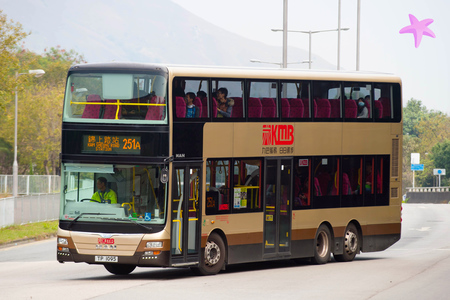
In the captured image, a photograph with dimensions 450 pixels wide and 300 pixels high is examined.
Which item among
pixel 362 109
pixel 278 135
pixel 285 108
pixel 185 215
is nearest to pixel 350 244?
pixel 362 109

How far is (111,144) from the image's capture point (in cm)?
1630

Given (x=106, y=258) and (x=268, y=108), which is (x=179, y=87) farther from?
(x=106, y=258)

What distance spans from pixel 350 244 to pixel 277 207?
3180mm

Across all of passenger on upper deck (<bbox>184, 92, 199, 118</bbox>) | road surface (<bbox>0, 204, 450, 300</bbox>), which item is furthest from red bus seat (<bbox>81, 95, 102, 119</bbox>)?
road surface (<bbox>0, 204, 450, 300</bbox>)

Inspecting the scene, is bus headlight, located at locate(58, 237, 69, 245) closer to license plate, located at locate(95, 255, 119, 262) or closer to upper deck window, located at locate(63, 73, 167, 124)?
license plate, located at locate(95, 255, 119, 262)

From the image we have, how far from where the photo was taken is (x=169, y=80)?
1642cm

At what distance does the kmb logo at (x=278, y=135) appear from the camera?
61.0 feet

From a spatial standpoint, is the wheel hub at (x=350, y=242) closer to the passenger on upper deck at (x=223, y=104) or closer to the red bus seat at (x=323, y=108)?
the red bus seat at (x=323, y=108)

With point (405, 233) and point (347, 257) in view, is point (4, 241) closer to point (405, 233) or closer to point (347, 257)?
point (347, 257)

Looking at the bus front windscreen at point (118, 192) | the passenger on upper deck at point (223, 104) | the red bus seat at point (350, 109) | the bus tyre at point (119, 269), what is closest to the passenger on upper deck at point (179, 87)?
the passenger on upper deck at point (223, 104)

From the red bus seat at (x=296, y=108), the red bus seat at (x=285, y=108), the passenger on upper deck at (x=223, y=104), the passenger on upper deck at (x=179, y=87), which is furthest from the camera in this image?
the red bus seat at (x=296, y=108)

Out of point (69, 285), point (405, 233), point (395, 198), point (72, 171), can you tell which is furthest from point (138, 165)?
point (405, 233)

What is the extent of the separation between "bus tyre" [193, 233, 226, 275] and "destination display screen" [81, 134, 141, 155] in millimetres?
2558

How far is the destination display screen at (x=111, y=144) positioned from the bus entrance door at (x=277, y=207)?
3.59m
